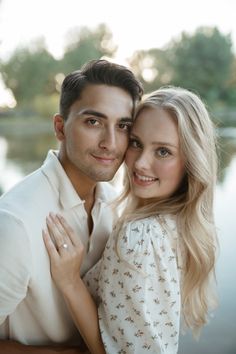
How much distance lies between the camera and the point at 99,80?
127 cm

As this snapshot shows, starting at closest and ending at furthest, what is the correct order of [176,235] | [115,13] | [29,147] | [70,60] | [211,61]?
[176,235] < [115,13] < [70,60] < [211,61] < [29,147]

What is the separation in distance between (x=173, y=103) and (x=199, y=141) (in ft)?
0.43

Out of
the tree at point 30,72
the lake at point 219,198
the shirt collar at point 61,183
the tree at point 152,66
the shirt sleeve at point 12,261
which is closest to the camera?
the shirt sleeve at point 12,261

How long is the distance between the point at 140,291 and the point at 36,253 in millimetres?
280

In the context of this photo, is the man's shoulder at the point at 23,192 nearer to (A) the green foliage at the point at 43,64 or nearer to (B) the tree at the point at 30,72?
(A) the green foliage at the point at 43,64

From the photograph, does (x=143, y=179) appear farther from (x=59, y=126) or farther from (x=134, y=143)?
(x=59, y=126)

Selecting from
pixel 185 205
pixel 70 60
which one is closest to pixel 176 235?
pixel 185 205

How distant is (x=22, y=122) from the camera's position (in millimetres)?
4691

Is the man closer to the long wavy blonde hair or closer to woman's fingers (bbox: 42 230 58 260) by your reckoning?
woman's fingers (bbox: 42 230 58 260)

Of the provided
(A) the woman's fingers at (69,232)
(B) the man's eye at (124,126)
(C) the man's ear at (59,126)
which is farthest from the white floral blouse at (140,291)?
(C) the man's ear at (59,126)

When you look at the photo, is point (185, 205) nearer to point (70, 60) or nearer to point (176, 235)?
point (176, 235)

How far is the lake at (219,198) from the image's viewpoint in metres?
1.89

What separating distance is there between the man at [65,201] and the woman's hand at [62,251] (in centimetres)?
2

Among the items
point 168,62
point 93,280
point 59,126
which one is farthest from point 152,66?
point 93,280
